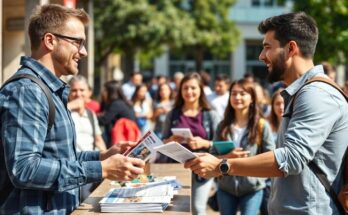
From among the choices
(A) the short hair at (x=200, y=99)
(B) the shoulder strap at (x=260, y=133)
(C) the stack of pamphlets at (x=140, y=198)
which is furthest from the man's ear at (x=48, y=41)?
(A) the short hair at (x=200, y=99)

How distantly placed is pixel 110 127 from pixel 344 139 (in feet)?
19.0

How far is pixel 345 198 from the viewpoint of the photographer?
10.6ft

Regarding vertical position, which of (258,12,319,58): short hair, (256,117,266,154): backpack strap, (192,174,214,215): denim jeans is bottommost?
(192,174,214,215): denim jeans

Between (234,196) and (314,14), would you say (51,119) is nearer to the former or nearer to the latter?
(234,196)

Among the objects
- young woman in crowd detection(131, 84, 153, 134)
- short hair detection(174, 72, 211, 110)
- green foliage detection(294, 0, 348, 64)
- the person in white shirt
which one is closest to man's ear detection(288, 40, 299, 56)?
short hair detection(174, 72, 211, 110)

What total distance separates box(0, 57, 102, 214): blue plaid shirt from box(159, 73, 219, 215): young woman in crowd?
352 centimetres

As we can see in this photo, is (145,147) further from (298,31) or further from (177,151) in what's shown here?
(298,31)

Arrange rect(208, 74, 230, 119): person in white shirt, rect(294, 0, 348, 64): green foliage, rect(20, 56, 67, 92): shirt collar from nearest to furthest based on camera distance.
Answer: rect(20, 56, 67, 92): shirt collar
rect(208, 74, 230, 119): person in white shirt
rect(294, 0, 348, 64): green foliage

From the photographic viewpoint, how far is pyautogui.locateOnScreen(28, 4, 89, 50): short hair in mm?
3107

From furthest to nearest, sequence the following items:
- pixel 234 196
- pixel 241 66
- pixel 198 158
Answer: pixel 241 66 → pixel 234 196 → pixel 198 158

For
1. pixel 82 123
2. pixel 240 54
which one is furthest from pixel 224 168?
pixel 240 54

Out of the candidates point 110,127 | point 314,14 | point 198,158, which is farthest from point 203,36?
point 198,158

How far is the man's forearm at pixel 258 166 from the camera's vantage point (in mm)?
3148

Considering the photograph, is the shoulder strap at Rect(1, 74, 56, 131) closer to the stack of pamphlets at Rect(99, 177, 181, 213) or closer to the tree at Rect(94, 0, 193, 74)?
the stack of pamphlets at Rect(99, 177, 181, 213)
